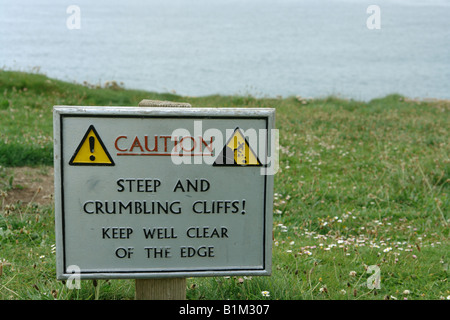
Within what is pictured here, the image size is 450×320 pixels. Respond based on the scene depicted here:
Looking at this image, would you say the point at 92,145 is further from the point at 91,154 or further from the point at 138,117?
the point at 138,117

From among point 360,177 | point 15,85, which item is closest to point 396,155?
point 360,177

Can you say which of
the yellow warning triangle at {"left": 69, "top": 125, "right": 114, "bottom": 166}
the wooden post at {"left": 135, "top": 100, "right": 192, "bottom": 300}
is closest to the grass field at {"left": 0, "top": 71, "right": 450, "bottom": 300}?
the wooden post at {"left": 135, "top": 100, "right": 192, "bottom": 300}

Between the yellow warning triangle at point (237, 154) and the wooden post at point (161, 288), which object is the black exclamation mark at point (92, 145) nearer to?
the wooden post at point (161, 288)

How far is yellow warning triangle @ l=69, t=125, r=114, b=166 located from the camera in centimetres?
315

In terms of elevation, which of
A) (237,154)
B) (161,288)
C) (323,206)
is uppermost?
(237,154)

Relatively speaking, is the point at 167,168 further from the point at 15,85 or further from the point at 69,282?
the point at 15,85

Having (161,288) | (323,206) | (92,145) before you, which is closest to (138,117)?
(92,145)

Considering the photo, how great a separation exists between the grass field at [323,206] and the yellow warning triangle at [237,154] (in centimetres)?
101

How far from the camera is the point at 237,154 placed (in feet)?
10.6

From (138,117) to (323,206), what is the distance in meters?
3.92

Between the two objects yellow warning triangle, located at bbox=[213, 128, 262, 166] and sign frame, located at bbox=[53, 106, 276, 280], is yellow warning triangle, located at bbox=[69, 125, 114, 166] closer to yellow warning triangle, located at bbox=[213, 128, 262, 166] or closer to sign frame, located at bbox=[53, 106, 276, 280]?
sign frame, located at bbox=[53, 106, 276, 280]

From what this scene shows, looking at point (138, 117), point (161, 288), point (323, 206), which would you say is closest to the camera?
point (138, 117)
